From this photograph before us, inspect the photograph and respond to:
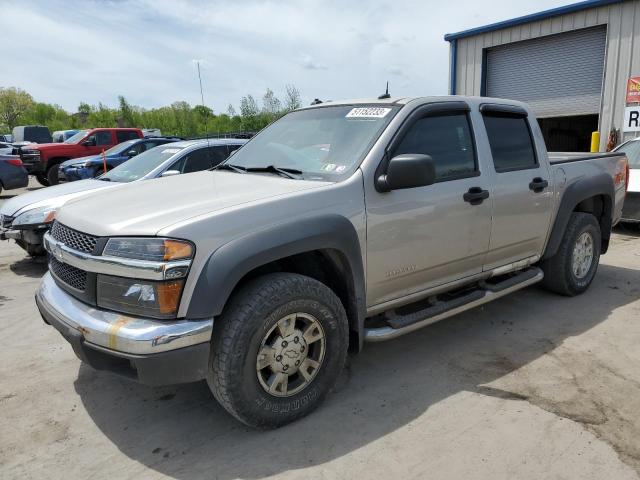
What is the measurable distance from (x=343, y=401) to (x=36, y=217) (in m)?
Answer: 4.55

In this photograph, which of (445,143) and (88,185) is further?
(88,185)

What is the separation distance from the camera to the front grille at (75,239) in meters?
2.73

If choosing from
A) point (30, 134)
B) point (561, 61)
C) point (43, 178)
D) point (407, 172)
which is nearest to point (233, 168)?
point (407, 172)

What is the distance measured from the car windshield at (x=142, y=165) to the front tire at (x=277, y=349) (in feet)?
15.0

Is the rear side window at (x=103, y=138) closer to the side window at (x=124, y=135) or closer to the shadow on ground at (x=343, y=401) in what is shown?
the side window at (x=124, y=135)

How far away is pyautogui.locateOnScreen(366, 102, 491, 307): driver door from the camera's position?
321 cm

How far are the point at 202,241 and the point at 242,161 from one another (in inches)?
61.5

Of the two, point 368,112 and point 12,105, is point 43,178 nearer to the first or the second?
point 368,112

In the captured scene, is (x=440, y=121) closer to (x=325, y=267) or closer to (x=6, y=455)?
(x=325, y=267)

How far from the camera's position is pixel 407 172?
3.04 meters

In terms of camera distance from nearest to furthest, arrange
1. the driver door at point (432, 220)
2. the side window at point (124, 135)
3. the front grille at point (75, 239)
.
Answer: the front grille at point (75, 239) → the driver door at point (432, 220) → the side window at point (124, 135)

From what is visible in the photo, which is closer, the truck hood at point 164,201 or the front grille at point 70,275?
the truck hood at point 164,201

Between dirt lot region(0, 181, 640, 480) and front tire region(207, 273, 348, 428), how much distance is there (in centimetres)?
18

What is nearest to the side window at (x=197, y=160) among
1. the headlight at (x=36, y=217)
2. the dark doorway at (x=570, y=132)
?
the headlight at (x=36, y=217)
